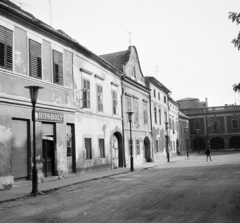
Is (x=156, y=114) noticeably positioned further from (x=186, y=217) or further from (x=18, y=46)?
(x=186, y=217)

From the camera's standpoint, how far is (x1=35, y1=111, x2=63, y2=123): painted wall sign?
46.6 feet

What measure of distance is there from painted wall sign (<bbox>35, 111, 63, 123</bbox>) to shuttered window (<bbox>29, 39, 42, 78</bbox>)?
5.99ft

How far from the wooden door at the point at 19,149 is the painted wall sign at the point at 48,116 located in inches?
29.4

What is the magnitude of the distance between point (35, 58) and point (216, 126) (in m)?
55.0

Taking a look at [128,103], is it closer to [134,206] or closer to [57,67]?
[57,67]

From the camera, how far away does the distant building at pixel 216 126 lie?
6219 centimetres

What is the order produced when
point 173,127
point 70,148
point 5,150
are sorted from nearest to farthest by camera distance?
1. point 5,150
2. point 70,148
3. point 173,127

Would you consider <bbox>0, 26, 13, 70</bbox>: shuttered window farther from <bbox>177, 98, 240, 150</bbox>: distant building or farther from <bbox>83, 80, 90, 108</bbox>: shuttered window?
<bbox>177, 98, 240, 150</bbox>: distant building

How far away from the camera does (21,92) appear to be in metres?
13.3

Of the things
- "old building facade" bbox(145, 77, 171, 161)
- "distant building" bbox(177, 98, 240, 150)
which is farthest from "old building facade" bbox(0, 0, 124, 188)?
"distant building" bbox(177, 98, 240, 150)

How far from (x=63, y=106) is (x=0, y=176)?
5467mm

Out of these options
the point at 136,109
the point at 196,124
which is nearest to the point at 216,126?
the point at 196,124

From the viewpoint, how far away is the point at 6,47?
1261 cm

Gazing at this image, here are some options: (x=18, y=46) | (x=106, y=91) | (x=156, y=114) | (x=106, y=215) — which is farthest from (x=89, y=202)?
(x=156, y=114)
